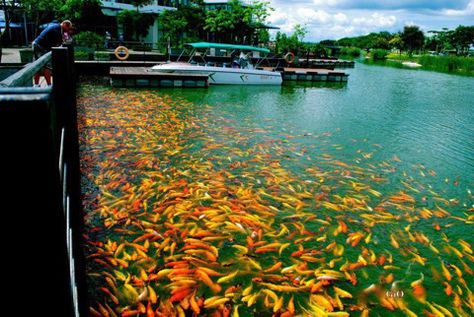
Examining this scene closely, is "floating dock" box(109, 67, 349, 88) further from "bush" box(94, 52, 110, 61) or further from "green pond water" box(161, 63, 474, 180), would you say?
"bush" box(94, 52, 110, 61)

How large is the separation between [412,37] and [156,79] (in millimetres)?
110614

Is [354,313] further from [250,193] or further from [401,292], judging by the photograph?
[250,193]

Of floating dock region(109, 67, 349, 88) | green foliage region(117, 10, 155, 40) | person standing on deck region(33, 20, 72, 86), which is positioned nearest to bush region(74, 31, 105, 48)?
floating dock region(109, 67, 349, 88)

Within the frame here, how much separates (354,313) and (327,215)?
2.34 m

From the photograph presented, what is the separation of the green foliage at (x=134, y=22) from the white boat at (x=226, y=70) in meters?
20.6

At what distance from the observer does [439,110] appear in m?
18.9

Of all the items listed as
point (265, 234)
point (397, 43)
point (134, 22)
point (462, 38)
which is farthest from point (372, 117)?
point (397, 43)

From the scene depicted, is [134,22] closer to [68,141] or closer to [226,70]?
[226,70]

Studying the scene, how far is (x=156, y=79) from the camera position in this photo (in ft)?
65.9

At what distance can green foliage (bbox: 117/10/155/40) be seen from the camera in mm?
39562

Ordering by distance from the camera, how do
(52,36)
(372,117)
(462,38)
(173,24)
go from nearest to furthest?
(52,36)
(372,117)
(173,24)
(462,38)

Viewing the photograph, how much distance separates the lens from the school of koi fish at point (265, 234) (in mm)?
4211

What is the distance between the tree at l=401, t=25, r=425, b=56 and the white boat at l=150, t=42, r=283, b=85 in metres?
101

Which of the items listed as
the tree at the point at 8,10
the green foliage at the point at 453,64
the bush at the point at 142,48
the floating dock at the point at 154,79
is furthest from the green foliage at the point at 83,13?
the green foliage at the point at 453,64
